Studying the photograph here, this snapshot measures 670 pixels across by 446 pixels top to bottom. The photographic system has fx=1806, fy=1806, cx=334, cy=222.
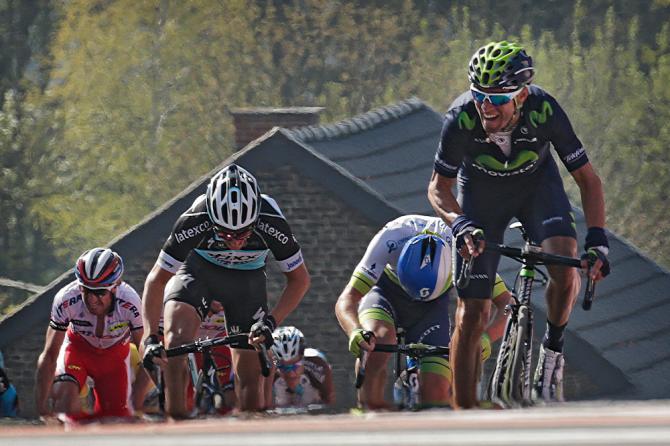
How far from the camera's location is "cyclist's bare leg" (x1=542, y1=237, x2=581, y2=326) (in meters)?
10.0

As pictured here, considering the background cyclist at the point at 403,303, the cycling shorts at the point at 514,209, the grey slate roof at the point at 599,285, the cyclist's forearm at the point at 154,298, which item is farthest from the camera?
the grey slate roof at the point at 599,285

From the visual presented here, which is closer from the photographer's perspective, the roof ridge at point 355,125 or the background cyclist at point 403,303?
the background cyclist at point 403,303

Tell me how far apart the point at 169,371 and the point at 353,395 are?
13.7 meters

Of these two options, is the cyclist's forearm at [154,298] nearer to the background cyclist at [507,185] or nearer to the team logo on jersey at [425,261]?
the team logo on jersey at [425,261]

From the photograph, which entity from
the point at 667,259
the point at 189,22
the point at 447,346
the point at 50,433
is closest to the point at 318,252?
the point at 447,346

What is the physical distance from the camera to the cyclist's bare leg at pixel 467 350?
1034 cm

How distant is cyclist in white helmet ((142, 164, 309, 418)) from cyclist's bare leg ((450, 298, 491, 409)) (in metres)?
1.18

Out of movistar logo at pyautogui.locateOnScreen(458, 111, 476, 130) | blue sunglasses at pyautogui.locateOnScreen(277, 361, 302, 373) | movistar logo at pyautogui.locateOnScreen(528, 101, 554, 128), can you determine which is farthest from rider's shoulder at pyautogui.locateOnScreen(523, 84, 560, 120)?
blue sunglasses at pyautogui.locateOnScreen(277, 361, 302, 373)

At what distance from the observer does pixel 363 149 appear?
91.6 feet

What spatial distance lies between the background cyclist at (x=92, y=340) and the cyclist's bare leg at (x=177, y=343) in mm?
1390

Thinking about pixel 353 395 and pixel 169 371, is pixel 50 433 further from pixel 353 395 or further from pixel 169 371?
pixel 353 395

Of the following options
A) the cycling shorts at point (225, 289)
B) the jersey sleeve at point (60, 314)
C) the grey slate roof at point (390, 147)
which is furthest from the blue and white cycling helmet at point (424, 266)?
the grey slate roof at point (390, 147)

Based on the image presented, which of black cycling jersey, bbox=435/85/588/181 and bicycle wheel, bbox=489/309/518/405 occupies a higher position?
black cycling jersey, bbox=435/85/588/181

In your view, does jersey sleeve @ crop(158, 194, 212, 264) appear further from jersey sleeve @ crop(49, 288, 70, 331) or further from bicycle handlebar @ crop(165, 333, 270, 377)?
jersey sleeve @ crop(49, 288, 70, 331)
